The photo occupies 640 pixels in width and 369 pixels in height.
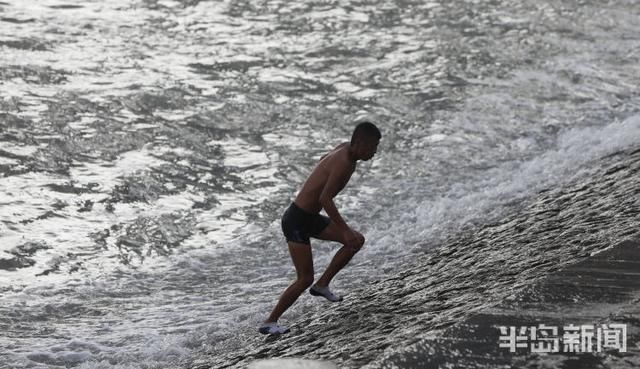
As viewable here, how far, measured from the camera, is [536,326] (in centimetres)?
656

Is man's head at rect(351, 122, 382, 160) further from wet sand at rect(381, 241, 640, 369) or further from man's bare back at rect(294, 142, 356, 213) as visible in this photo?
wet sand at rect(381, 241, 640, 369)

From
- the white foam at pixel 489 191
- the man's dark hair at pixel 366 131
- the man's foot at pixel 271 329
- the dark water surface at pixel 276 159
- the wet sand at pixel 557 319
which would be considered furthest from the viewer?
the white foam at pixel 489 191

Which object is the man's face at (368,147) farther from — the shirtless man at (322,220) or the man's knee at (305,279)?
the man's knee at (305,279)

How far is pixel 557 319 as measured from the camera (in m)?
6.62

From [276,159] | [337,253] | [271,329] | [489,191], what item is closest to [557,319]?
[337,253]

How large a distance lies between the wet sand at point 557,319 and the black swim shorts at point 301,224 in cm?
182

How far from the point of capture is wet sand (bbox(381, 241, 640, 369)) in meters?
6.19

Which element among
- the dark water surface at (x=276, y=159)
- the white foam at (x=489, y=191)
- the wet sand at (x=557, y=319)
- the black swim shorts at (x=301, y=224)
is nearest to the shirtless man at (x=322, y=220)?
the black swim shorts at (x=301, y=224)

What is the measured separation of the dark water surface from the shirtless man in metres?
0.42

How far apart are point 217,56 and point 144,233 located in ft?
27.9

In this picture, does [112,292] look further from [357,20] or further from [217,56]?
[357,20]

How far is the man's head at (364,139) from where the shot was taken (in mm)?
7617

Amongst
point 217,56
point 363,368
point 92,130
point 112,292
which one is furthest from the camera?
point 217,56

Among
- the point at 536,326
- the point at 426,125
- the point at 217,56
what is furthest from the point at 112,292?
the point at 217,56
